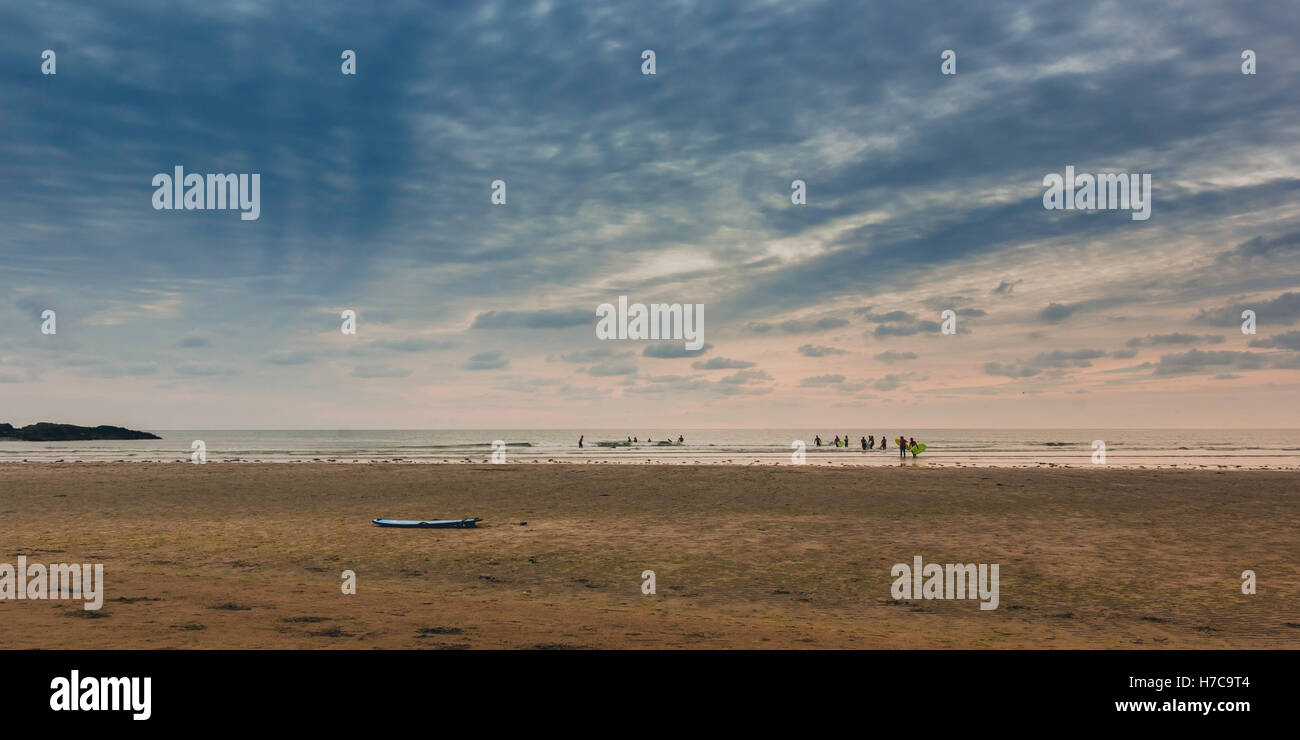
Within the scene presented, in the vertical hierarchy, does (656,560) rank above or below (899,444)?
above

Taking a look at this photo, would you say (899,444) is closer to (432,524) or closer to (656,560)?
(432,524)

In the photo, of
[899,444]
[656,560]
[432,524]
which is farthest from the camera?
[899,444]

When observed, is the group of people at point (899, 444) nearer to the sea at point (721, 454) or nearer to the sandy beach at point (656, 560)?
the sea at point (721, 454)

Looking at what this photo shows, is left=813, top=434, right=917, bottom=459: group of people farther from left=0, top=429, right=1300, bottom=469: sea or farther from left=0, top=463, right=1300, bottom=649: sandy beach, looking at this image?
left=0, top=463, right=1300, bottom=649: sandy beach

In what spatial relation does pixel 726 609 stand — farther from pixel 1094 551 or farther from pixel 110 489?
pixel 110 489

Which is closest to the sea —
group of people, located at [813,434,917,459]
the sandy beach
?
group of people, located at [813,434,917,459]

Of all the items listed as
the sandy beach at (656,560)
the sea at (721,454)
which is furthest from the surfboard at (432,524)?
the sea at (721,454)

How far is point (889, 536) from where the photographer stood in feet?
68.6

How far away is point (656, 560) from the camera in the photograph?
17.8 metres

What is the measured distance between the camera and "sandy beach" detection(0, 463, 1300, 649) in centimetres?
1095

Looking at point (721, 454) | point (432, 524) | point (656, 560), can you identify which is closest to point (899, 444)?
point (721, 454)

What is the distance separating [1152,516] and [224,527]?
30121 mm

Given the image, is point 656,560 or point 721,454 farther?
point 721,454

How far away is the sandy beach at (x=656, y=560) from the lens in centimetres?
1095
